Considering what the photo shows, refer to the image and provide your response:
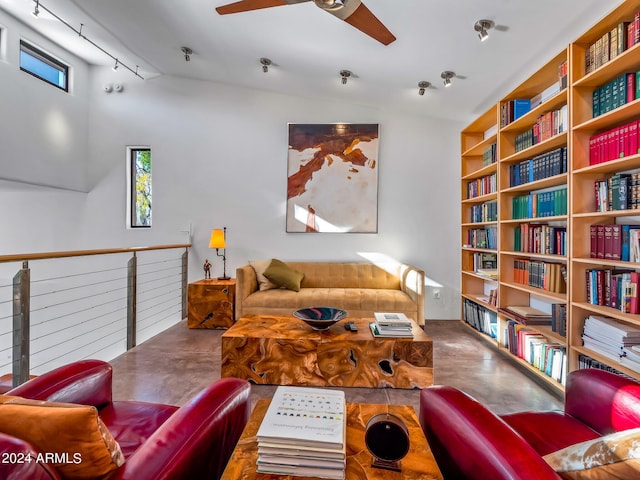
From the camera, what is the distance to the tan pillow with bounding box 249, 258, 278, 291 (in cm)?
391

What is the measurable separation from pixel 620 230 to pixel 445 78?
2.12m

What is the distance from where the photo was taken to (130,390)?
2.29 meters

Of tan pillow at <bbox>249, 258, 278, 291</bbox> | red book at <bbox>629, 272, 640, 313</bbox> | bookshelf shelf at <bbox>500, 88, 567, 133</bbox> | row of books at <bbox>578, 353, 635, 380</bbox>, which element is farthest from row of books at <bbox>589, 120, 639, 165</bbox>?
tan pillow at <bbox>249, 258, 278, 291</bbox>

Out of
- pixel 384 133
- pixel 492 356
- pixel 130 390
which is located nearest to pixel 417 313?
pixel 492 356

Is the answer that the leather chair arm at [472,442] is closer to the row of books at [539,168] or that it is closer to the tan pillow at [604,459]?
the tan pillow at [604,459]

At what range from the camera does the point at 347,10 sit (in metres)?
1.73

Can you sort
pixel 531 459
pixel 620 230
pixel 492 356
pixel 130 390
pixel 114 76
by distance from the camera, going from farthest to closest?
pixel 114 76 → pixel 492 356 → pixel 130 390 → pixel 620 230 → pixel 531 459

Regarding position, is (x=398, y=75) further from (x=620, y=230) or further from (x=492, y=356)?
(x=492, y=356)

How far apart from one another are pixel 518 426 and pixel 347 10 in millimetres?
2161

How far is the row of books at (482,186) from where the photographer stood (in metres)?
3.43

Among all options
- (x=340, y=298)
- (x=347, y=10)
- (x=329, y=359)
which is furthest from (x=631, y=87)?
(x=340, y=298)

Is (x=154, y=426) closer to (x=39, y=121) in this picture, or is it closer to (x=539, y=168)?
(x=539, y=168)

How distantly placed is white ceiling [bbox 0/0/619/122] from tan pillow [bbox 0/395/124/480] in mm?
2872

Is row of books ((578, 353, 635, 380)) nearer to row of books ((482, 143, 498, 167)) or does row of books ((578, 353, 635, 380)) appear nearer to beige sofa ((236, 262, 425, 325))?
beige sofa ((236, 262, 425, 325))
